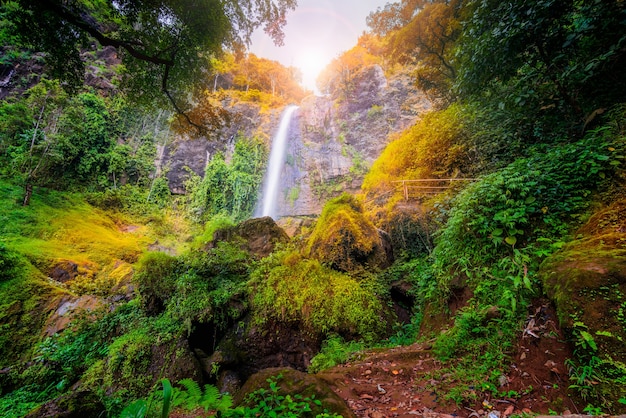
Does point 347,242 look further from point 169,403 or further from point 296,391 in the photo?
point 169,403

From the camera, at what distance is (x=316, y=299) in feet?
17.8

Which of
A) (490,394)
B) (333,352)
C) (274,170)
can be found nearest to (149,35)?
(333,352)

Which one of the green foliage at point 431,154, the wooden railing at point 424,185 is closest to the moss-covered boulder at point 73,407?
the wooden railing at point 424,185

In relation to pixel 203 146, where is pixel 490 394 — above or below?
below

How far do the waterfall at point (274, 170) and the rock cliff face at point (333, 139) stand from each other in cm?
49

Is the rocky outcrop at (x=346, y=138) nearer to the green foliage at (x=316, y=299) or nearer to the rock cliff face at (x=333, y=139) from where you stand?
the rock cliff face at (x=333, y=139)

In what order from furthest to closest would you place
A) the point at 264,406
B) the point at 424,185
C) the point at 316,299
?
1. the point at 424,185
2. the point at 316,299
3. the point at 264,406

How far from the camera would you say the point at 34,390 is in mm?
5785

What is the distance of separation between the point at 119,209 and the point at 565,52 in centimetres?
2127

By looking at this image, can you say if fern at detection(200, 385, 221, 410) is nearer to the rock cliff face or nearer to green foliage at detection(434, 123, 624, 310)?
green foliage at detection(434, 123, 624, 310)

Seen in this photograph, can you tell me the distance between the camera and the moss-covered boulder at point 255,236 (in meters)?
8.13

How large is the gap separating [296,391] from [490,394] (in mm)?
1686

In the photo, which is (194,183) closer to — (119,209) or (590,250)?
(119,209)

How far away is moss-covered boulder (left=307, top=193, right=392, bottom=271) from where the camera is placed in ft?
20.8
